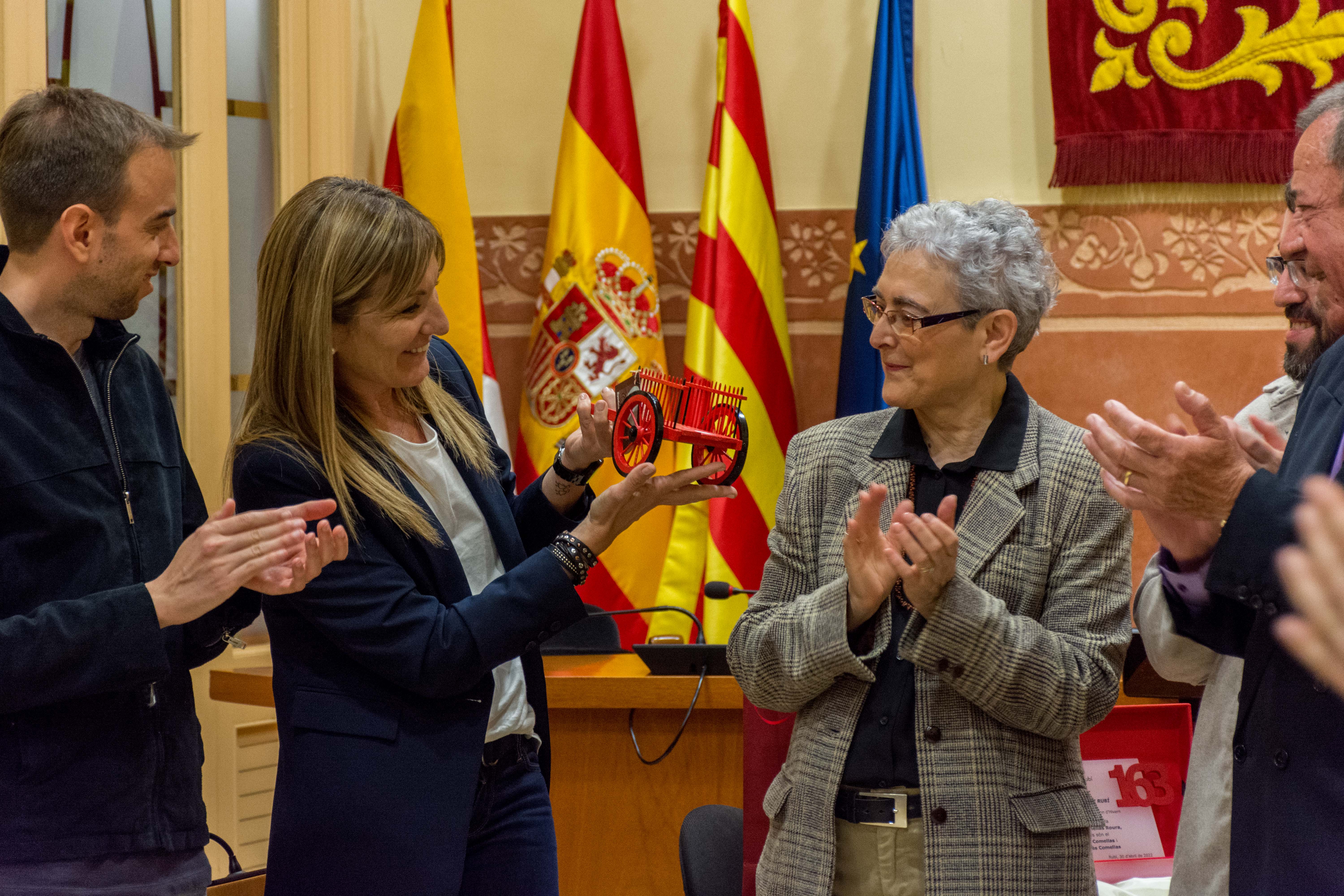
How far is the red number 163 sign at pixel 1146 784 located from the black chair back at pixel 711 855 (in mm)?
727

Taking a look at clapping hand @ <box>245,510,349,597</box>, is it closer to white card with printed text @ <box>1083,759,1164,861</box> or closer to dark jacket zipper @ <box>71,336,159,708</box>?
dark jacket zipper @ <box>71,336,159,708</box>

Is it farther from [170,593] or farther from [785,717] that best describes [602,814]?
[170,593]

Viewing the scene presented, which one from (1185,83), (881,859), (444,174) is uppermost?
(1185,83)

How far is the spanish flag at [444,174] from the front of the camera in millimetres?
3172

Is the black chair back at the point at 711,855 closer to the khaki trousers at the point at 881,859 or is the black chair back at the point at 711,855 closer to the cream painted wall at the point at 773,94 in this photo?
the khaki trousers at the point at 881,859

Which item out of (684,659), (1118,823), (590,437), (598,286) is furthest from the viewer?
(598,286)

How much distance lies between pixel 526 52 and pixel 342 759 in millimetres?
2425

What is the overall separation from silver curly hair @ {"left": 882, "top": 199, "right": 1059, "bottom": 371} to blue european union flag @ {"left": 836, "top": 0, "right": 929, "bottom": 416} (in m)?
1.21

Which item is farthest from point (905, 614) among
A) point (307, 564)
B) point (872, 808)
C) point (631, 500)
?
point (307, 564)

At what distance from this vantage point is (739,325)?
311 cm

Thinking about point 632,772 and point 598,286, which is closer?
point 632,772

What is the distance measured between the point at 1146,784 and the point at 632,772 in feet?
3.32

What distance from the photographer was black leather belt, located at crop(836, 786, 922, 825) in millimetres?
1576

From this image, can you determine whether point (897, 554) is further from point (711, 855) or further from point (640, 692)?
point (640, 692)
